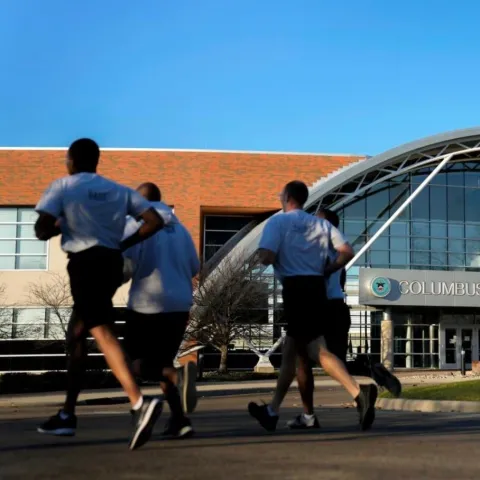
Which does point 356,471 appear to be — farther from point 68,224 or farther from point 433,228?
point 433,228

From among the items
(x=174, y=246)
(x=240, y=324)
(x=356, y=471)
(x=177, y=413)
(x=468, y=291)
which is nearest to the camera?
(x=356, y=471)

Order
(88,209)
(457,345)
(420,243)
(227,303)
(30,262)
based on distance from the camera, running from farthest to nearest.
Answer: (420,243)
(457,345)
(30,262)
(227,303)
(88,209)

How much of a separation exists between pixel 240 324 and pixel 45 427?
30.7 m

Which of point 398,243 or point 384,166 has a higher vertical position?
point 384,166

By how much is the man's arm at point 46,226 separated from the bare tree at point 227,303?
29.1 m

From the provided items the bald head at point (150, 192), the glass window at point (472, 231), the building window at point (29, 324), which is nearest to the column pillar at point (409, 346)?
the glass window at point (472, 231)

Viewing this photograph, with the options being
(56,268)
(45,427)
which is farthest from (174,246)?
(56,268)

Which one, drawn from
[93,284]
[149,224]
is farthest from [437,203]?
[93,284]

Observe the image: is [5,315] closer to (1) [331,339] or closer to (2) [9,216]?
(2) [9,216]

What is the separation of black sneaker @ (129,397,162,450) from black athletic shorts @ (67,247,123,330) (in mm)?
607

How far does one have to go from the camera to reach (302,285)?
679cm

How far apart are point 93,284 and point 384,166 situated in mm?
38940

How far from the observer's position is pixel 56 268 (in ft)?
141

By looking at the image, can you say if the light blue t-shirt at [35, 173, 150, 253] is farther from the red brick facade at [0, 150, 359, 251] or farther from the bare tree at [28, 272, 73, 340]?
the red brick facade at [0, 150, 359, 251]
